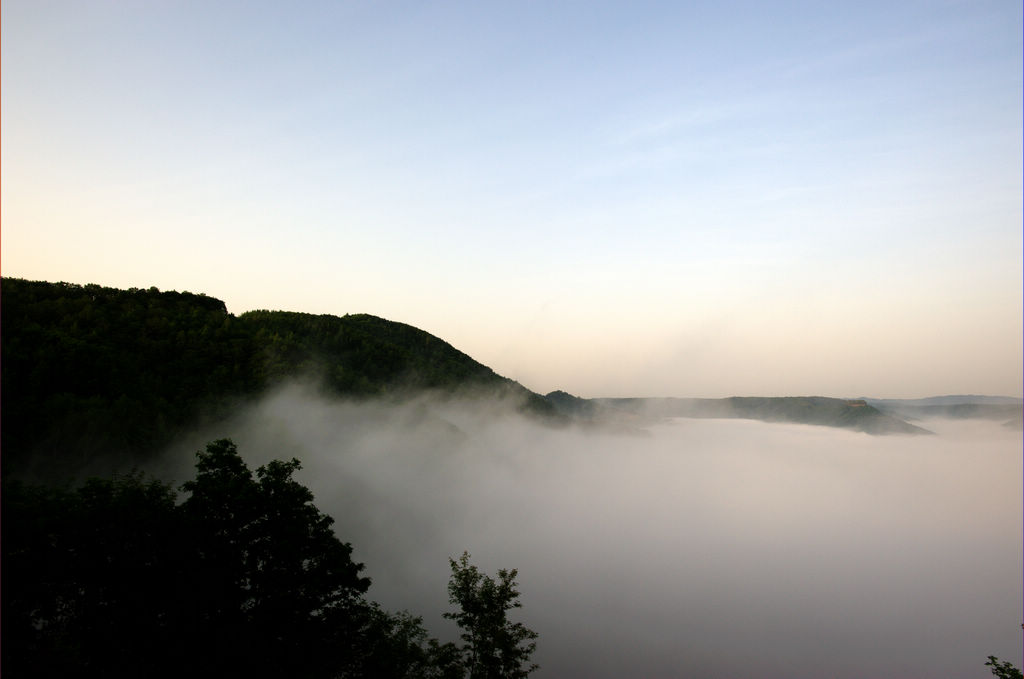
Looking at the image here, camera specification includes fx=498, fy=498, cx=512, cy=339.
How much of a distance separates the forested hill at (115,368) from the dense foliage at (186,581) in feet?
121

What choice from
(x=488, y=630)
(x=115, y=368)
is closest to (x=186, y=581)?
(x=488, y=630)

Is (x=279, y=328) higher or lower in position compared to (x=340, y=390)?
higher

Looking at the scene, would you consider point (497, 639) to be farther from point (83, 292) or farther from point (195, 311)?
point (195, 311)

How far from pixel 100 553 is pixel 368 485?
122613 millimetres

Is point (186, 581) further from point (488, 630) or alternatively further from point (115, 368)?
point (115, 368)

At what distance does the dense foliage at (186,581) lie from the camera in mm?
20484

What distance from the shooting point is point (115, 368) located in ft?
237

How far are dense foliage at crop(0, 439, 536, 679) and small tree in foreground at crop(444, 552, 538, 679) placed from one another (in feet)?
16.3

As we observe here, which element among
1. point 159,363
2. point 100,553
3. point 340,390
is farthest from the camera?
point 340,390

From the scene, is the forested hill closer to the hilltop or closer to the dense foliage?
the hilltop

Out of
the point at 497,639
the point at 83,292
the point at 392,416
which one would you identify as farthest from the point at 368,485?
the point at 497,639

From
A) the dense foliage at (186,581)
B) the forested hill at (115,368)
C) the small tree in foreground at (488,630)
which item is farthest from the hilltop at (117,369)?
the small tree in foreground at (488,630)

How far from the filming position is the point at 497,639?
30.0 m

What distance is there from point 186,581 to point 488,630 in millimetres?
16764
